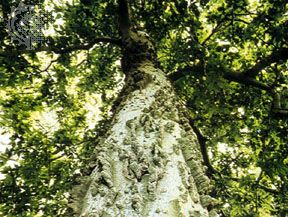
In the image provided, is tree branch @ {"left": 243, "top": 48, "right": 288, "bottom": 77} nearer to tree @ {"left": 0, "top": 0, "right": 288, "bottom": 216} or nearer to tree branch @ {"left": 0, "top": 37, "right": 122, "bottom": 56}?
tree @ {"left": 0, "top": 0, "right": 288, "bottom": 216}

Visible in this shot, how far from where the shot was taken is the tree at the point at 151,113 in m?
2.03

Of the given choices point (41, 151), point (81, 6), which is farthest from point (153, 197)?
point (41, 151)

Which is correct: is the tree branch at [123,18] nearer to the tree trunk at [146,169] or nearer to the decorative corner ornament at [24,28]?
the decorative corner ornament at [24,28]

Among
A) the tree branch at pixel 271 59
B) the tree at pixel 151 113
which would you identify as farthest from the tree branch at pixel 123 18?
the tree branch at pixel 271 59

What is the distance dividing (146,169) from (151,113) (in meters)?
0.98

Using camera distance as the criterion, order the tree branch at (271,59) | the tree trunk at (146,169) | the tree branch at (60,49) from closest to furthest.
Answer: the tree trunk at (146,169), the tree branch at (271,59), the tree branch at (60,49)

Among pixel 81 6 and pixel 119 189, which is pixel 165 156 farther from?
pixel 81 6

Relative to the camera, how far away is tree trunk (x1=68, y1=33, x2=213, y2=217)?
1.70 meters

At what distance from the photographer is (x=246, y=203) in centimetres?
776

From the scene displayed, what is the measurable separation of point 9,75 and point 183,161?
15.8 feet

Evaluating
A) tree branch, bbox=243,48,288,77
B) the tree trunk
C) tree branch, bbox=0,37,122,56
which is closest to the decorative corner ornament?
tree branch, bbox=0,37,122,56

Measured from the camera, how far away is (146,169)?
2.00 m

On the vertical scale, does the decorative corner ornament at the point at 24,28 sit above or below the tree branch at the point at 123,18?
below

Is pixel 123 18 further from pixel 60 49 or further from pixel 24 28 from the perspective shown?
pixel 24 28
